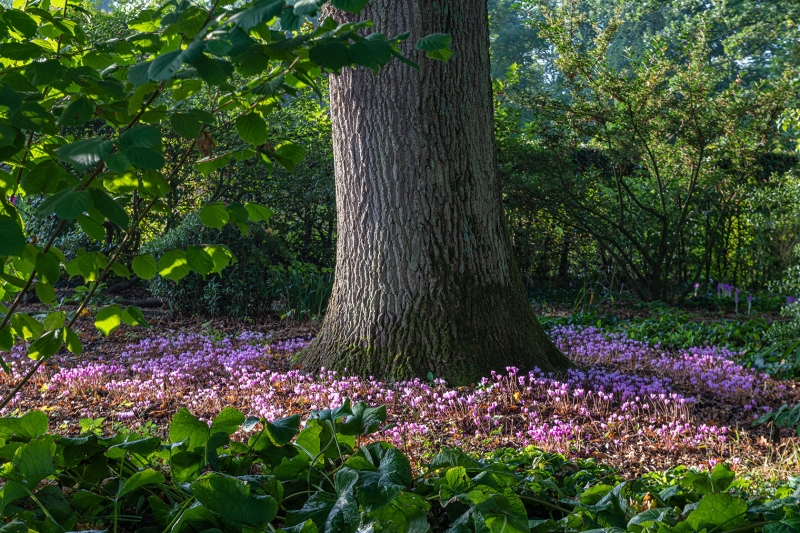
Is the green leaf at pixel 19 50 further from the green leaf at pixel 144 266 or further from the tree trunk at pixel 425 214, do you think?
the tree trunk at pixel 425 214

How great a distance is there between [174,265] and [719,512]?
158 cm

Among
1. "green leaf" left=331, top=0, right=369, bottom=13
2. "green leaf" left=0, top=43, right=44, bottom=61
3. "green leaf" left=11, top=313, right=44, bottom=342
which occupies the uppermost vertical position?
"green leaf" left=0, top=43, right=44, bottom=61

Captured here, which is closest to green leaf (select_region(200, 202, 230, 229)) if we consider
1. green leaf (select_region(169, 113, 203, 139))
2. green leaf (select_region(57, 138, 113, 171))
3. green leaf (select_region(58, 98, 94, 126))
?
green leaf (select_region(169, 113, 203, 139))

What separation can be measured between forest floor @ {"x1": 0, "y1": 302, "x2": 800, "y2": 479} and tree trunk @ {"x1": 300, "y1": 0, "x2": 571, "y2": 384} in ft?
0.88

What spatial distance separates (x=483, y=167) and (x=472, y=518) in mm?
3382

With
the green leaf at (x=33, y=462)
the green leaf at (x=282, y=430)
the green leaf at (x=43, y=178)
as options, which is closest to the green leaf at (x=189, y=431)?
the green leaf at (x=282, y=430)

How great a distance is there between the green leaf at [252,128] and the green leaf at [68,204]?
1.55 feet

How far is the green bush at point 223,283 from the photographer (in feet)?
27.6

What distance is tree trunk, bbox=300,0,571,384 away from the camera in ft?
15.2

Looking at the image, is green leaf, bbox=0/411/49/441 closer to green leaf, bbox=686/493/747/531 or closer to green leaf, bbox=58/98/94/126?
green leaf, bbox=58/98/94/126

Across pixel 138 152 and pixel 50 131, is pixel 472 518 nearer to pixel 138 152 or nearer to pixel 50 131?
pixel 138 152

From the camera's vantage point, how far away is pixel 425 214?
184 inches

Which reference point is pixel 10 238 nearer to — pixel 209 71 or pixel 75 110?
pixel 75 110

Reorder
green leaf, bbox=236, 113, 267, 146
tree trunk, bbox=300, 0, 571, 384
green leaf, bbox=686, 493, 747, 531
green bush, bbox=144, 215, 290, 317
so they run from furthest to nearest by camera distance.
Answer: green bush, bbox=144, 215, 290, 317 < tree trunk, bbox=300, 0, 571, 384 < green leaf, bbox=236, 113, 267, 146 < green leaf, bbox=686, 493, 747, 531
